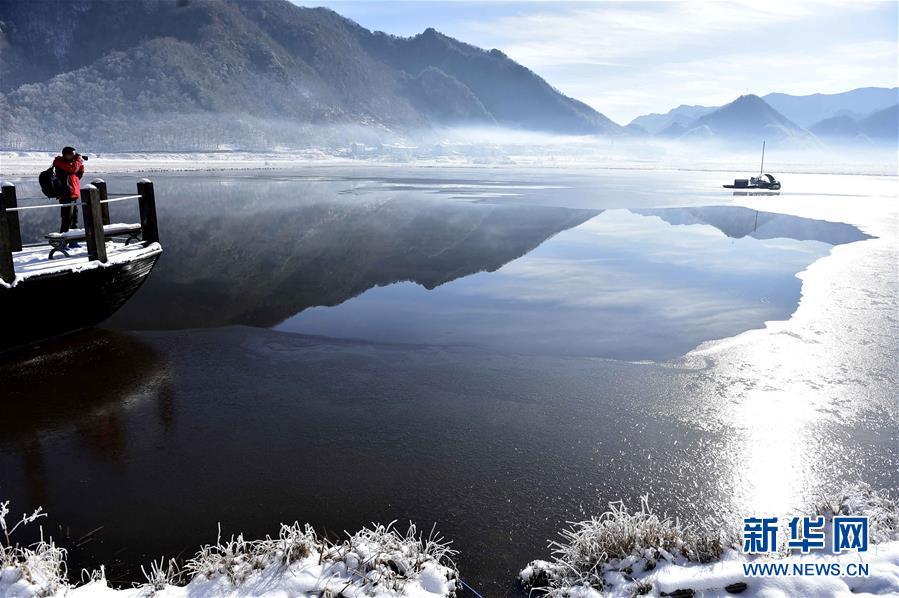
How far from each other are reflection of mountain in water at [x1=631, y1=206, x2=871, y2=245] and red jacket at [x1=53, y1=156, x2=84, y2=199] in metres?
20.2

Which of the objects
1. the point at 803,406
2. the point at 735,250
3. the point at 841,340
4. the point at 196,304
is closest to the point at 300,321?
the point at 196,304

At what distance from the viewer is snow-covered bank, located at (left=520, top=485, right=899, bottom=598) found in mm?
3924

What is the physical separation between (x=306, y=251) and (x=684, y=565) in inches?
589

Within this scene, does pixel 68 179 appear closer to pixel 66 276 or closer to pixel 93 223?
pixel 93 223

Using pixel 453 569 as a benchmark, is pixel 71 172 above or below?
above

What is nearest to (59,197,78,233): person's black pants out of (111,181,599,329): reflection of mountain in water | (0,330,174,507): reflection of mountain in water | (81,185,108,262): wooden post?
(81,185,108,262): wooden post

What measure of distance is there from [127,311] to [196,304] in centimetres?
119

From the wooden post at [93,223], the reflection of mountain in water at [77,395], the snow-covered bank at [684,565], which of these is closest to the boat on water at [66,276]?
the wooden post at [93,223]

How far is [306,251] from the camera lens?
1767 centimetres

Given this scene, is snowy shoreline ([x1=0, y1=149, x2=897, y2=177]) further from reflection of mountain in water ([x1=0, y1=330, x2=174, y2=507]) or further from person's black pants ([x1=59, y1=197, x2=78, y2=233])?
reflection of mountain in water ([x1=0, y1=330, x2=174, y2=507])

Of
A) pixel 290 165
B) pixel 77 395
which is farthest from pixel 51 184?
pixel 290 165

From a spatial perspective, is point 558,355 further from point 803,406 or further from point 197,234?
point 197,234

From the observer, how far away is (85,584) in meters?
4.16

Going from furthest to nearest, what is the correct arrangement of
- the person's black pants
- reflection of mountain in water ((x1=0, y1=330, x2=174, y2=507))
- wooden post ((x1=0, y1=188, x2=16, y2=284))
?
the person's black pants
wooden post ((x1=0, y1=188, x2=16, y2=284))
reflection of mountain in water ((x1=0, y1=330, x2=174, y2=507))
